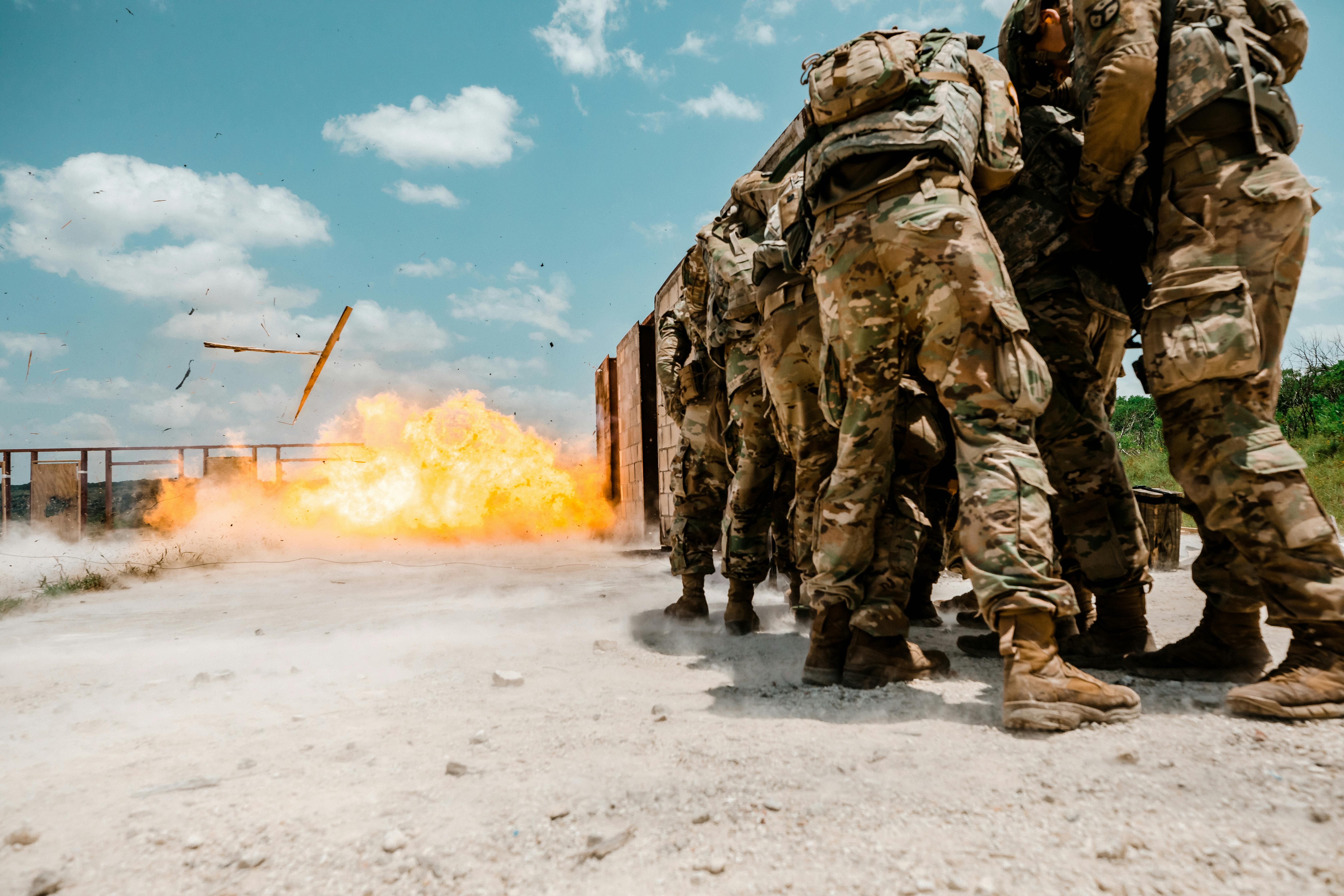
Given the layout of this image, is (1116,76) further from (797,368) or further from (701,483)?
(701,483)

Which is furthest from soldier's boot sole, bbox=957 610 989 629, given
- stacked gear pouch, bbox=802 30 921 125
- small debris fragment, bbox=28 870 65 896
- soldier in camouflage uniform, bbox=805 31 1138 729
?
small debris fragment, bbox=28 870 65 896

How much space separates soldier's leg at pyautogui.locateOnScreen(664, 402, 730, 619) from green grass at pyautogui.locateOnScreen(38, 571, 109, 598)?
603 centimetres

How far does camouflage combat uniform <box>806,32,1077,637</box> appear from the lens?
2.00 meters

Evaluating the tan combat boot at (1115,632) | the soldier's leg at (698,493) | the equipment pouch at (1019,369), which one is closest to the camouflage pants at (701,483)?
the soldier's leg at (698,493)

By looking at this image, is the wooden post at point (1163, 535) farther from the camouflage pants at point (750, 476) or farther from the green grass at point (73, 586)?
the green grass at point (73, 586)

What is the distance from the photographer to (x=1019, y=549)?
195 centimetres

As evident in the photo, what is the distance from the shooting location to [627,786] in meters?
1.58

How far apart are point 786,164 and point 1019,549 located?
234 centimetres

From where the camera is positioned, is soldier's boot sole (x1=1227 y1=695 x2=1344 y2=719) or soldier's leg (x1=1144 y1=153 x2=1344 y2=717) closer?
soldier's boot sole (x1=1227 y1=695 x2=1344 y2=719)

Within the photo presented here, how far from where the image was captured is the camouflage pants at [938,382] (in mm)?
1970

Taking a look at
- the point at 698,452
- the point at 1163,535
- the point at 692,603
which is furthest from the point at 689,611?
the point at 1163,535

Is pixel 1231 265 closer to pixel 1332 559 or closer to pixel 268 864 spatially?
pixel 1332 559

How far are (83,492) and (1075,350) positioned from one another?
57.1 feet

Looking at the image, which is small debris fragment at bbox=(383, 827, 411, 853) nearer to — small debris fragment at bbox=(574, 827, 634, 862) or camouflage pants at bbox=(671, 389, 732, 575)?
small debris fragment at bbox=(574, 827, 634, 862)
